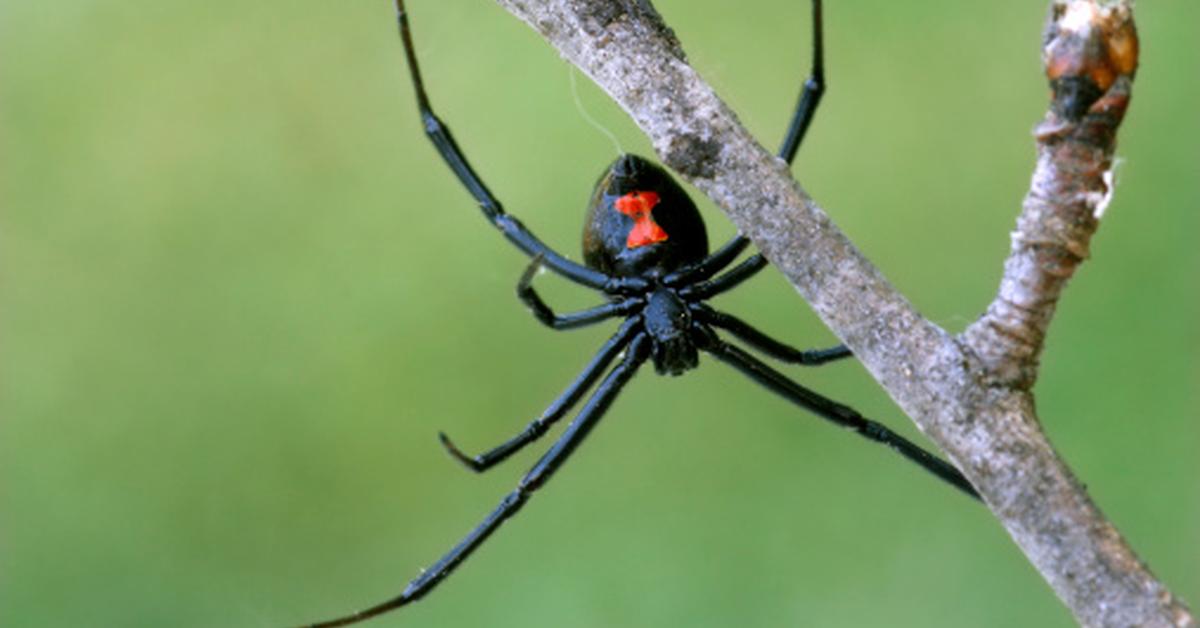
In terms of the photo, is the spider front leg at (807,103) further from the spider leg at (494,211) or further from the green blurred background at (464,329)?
the green blurred background at (464,329)

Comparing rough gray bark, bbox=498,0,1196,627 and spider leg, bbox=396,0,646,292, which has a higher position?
spider leg, bbox=396,0,646,292

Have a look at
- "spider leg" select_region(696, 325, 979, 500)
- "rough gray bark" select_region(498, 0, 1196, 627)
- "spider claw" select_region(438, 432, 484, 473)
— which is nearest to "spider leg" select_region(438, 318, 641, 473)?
"spider claw" select_region(438, 432, 484, 473)

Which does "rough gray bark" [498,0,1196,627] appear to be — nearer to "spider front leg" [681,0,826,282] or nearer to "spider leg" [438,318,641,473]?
"spider front leg" [681,0,826,282]

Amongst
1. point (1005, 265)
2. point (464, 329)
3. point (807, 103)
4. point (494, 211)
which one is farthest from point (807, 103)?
point (464, 329)

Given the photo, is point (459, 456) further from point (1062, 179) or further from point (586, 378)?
point (1062, 179)

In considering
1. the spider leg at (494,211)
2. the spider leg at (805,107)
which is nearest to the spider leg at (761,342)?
the spider leg at (494,211)

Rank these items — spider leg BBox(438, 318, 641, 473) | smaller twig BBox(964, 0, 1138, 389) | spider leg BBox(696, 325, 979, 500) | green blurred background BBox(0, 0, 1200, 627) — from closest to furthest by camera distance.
Answer: smaller twig BBox(964, 0, 1138, 389) → spider leg BBox(696, 325, 979, 500) → spider leg BBox(438, 318, 641, 473) → green blurred background BBox(0, 0, 1200, 627)
